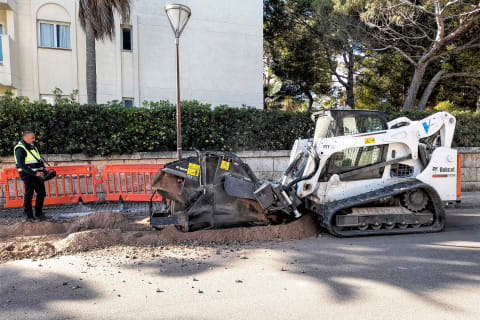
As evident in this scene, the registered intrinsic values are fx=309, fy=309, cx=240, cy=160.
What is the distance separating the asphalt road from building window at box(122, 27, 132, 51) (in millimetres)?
11868

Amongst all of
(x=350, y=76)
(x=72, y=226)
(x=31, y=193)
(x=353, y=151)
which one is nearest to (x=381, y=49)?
(x=350, y=76)

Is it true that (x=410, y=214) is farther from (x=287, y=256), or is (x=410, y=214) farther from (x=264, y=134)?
(x=264, y=134)

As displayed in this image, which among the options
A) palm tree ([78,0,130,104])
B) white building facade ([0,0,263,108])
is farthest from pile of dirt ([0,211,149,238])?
white building facade ([0,0,263,108])

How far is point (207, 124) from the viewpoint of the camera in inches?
361

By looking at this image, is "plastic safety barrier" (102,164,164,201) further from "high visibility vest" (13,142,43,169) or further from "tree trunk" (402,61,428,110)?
"tree trunk" (402,61,428,110)

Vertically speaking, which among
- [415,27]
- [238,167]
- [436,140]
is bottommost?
[238,167]

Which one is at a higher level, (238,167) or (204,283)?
(238,167)

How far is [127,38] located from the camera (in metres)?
14.0

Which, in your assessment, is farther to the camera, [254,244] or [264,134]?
[264,134]

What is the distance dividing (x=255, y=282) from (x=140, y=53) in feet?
42.3

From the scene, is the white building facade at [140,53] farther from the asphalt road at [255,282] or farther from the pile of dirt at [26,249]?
the asphalt road at [255,282]

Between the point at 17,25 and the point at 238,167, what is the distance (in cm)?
1280

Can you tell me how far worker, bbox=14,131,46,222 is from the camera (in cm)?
641

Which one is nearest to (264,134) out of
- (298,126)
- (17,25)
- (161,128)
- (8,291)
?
(298,126)
